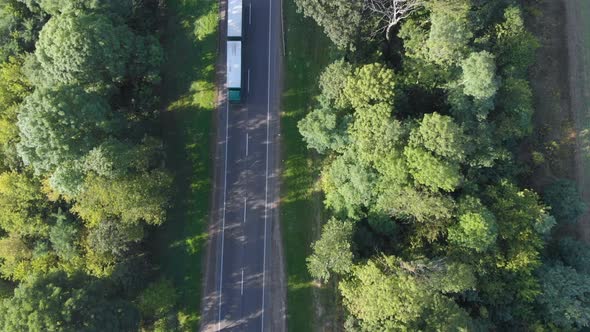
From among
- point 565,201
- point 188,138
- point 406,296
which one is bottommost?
point 406,296

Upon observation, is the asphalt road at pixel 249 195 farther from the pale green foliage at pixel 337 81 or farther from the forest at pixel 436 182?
the pale green foliage at pixel 337 81

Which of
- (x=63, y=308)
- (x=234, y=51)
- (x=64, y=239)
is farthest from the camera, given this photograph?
(x=234, y=51)

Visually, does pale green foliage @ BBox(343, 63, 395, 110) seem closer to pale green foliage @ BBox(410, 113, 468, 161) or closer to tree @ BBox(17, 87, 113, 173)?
pale green foliage @ BBox(410, 113, 468, 161)

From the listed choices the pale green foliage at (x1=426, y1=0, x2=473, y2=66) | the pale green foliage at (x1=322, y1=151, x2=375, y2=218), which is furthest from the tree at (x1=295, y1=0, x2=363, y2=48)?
the pale green foliage at (x1=322, y1=151, x2=375, y2=218)

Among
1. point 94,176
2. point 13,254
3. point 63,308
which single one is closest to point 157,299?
point 63,308

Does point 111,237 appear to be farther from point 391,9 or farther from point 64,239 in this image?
point 391,9

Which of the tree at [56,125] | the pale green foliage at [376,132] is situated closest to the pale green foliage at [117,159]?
the tree at [56,125]

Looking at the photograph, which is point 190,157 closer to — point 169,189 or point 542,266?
point 169,189
